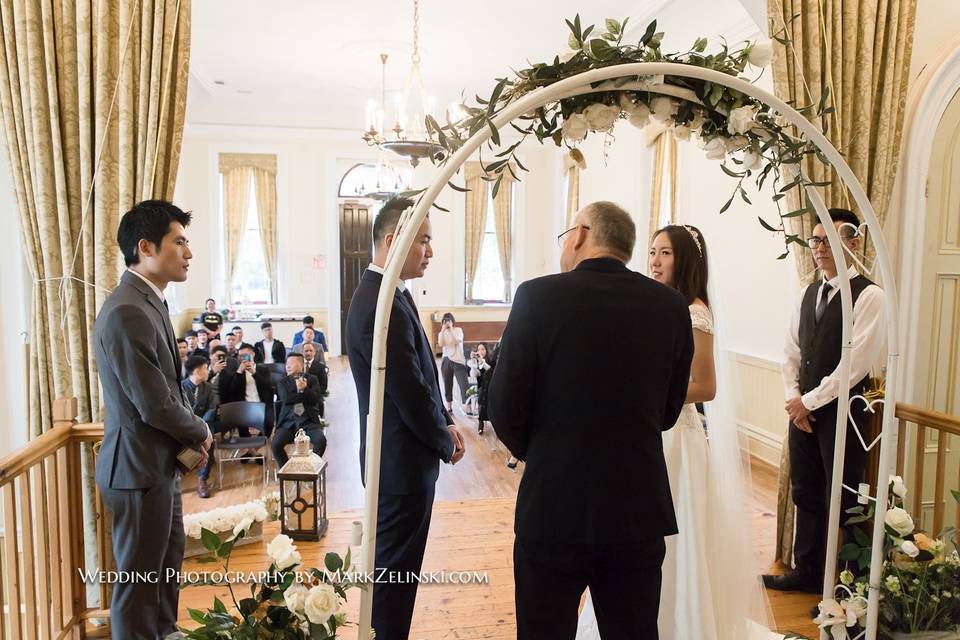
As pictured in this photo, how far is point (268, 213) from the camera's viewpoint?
10.8 meters

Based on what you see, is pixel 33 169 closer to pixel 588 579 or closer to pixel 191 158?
pixel 588 579

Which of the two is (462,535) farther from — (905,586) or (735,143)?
(735,143)

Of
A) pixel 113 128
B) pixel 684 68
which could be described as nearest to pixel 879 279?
pixel 684 68

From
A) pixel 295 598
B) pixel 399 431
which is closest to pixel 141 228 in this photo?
pixel 399 431

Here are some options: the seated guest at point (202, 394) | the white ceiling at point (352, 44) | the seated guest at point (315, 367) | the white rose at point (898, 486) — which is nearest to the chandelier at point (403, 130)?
the white ceiling at point (352, 44)

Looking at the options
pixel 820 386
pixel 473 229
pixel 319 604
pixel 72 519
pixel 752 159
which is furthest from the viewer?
pixel 473 229

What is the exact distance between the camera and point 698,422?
250 cm

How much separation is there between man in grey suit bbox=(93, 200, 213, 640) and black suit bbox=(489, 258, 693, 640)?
48.9 inches

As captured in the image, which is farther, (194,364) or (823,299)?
(194,364)

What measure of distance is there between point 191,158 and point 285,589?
33.8 ft

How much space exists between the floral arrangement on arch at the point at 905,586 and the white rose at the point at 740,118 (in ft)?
3.97

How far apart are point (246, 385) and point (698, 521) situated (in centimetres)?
416

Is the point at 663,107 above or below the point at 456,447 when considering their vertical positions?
above

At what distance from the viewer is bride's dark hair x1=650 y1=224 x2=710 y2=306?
2510 mm
